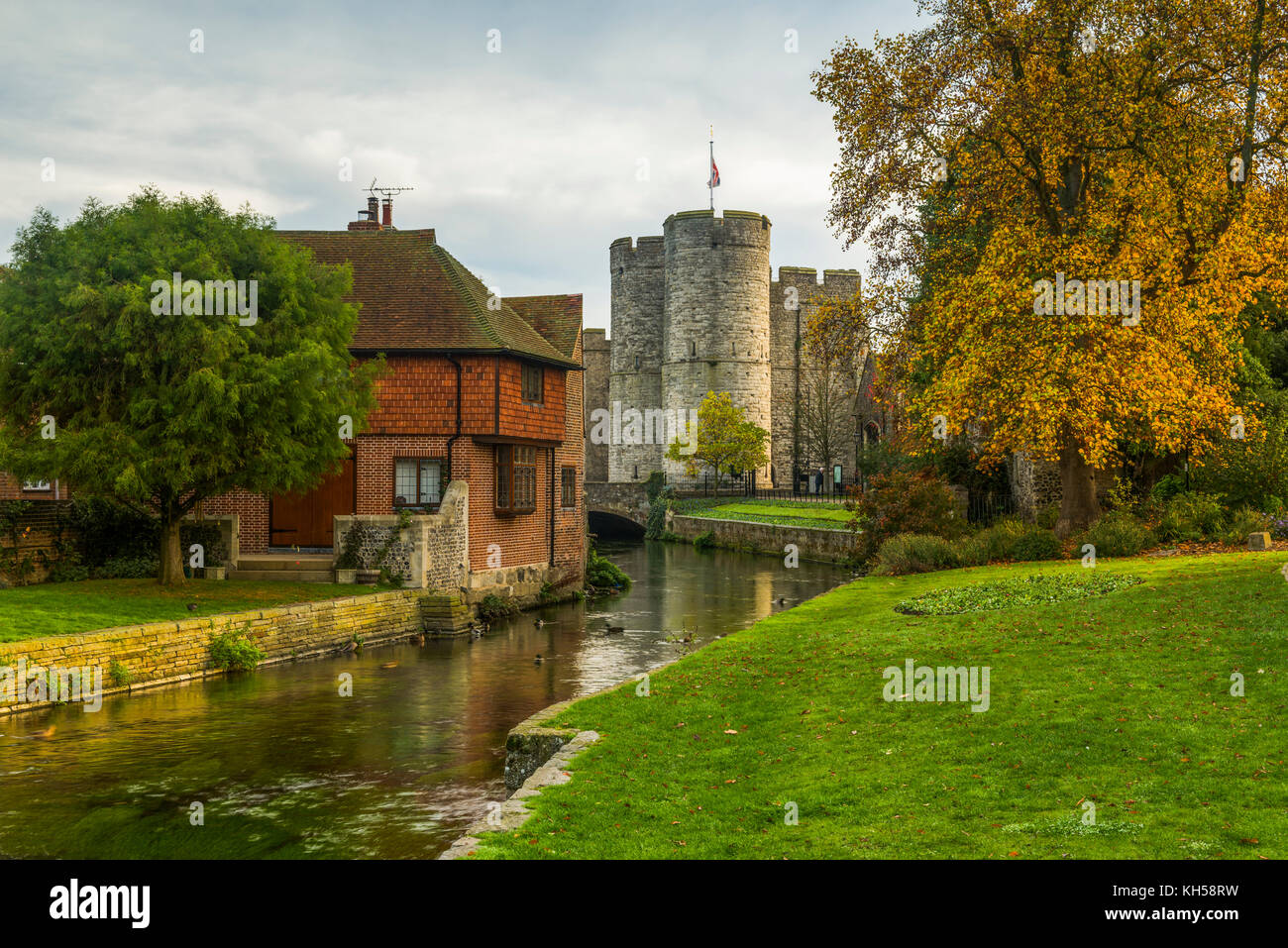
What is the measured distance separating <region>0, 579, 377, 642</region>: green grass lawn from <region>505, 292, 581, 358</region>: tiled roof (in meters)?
12.1

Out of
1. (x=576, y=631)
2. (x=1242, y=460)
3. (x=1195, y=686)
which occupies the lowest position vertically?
(x=576, y=631)

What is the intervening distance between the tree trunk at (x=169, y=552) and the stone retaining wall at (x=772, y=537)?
22236mm

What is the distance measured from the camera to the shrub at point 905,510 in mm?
30609

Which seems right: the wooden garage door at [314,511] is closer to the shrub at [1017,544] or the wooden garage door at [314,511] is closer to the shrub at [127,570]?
the shrub at [127,570]

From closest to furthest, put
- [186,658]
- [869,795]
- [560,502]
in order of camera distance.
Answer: [869,795], [186,658], [560,502]

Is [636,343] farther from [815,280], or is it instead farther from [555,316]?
[555,316]

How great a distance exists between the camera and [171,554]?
24031mm

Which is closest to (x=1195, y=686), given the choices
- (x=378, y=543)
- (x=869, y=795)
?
(x=869, y=795)

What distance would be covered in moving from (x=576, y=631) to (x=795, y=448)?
59.6m

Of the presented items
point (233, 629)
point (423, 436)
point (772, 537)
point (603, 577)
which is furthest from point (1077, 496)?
point (772, 537)

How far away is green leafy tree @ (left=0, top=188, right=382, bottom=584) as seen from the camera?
2159cm

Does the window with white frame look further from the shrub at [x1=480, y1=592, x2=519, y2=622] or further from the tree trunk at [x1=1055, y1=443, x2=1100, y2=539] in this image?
the tree trunk at [x1=1055, y1=443, x2=1100, y2=539]
